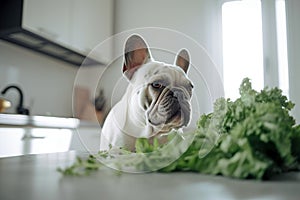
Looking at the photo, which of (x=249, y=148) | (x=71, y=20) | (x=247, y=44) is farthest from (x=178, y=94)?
(x=247, y=44)

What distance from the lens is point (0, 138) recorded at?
160cm

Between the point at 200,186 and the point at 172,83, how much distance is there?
288 millimetres

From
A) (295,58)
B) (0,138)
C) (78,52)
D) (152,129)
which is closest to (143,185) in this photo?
(152,129)

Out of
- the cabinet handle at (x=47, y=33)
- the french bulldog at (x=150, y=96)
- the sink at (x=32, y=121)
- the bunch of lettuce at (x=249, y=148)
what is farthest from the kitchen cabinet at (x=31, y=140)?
the bunch of lettuce at (x=249, y=148)

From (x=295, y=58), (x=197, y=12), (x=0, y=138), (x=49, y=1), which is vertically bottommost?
(x=0, y=138)

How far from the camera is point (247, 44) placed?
2.77m

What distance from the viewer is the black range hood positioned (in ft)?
6.57

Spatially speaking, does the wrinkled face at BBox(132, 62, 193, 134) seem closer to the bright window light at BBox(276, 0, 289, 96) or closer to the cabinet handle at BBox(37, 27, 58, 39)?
the cabinet handle at BBox(37, 27, 58, 39)

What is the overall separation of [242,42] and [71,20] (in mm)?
1653

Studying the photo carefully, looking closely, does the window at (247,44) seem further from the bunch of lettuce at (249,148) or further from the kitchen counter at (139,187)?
the kitchen counter at (139,187)

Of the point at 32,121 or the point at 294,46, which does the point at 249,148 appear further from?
the point at 294,46

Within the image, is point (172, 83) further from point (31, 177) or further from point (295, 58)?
point (295, 58)

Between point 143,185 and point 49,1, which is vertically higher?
point 49,1

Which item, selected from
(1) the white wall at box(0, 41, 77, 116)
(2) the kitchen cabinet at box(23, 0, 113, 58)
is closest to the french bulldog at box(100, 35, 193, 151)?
(2) the kitchen cabinet at box(23, 0, 113, 58)
